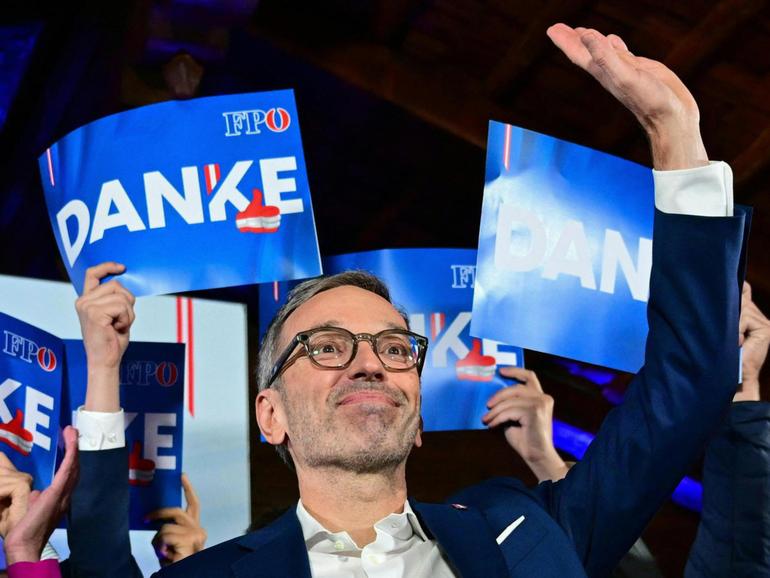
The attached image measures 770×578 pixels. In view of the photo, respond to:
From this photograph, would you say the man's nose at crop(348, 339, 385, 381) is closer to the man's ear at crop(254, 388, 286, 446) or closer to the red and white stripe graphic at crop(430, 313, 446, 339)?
the man's ear at crop(254, 388, 286, 446)

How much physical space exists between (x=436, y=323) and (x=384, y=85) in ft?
6.55

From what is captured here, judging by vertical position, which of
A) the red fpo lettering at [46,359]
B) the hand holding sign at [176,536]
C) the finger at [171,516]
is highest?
the red fpo lettering at [46,359]

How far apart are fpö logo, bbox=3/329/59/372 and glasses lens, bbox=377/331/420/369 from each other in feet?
3.68

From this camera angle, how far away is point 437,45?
472cm

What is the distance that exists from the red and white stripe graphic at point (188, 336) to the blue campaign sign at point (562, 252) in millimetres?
978

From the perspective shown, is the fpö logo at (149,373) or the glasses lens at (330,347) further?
the fpö logo at (149,373)

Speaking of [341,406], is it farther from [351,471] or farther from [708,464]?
[708,464]

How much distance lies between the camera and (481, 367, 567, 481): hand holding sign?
2.22 meters

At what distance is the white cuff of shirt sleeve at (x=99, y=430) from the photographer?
77.8 inches

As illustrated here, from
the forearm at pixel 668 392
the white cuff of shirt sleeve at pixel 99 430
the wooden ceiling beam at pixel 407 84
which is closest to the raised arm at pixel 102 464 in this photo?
the white cuff of shirt sleeve at pixel 99 430

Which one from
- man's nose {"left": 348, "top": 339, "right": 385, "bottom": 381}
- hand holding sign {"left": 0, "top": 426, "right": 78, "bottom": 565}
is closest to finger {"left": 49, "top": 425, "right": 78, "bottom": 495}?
hand holding sign {"left": 0, "top": 426, "right": 78, "bottom": 565}

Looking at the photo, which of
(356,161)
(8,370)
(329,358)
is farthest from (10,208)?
(329,358)

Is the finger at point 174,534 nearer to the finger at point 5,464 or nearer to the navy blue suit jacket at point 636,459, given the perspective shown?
the finger at point 5,464

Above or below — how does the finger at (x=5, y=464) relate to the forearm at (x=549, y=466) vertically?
above
